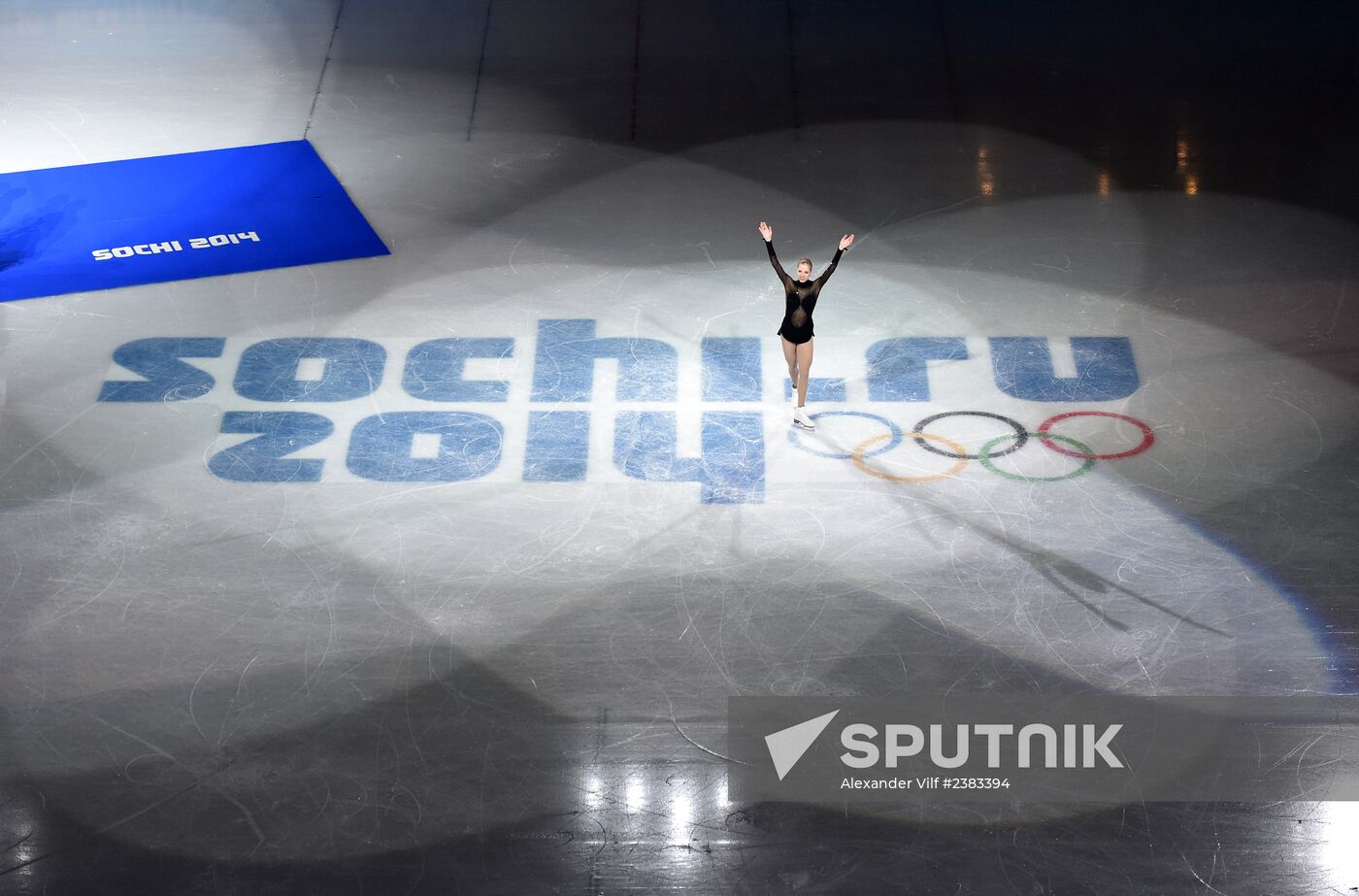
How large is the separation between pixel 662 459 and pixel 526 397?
4.66 ft

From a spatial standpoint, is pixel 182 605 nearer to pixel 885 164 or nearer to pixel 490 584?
pixel 490 584

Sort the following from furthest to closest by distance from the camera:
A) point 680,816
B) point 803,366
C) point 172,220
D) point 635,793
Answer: point 172,220 → point 803,366 → point 635,793 → point 680,816

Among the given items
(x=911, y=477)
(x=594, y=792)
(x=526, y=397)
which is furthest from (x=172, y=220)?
(x=594, y=792)

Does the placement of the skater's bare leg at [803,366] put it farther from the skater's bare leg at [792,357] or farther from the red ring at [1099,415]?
the red ring at [1099,415]

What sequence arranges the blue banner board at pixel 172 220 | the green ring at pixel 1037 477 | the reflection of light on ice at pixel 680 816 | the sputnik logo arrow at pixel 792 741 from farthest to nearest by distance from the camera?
the blue banner board at pixel 172 220, the green ring at pixel 1037 477, the sputnik logo arrow at pixel 792 741, the reflection of light on ice at pixel 680 816

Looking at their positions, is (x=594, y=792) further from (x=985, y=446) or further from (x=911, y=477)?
(x=985, y=446)

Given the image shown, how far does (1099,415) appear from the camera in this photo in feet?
38.7

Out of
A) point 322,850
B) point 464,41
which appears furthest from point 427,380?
point 464,41

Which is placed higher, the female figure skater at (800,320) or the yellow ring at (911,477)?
the female figure skater at (800,320)

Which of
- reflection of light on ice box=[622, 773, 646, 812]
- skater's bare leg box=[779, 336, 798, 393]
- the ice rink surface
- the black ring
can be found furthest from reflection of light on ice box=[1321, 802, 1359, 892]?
skater's bare leg box=[779, 336, 798, 393]

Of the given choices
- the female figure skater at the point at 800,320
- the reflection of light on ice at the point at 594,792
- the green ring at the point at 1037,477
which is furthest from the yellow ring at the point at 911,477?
the reflection of light on ice at the point at 594,792

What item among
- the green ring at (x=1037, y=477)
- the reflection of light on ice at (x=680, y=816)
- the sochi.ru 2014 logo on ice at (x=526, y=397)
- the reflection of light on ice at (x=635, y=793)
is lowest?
the reflection of light on ice at (x=680, y=816)

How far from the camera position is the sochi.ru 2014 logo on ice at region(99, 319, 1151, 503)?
11.3 m

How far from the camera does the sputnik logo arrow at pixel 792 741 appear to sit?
8.65 meters
